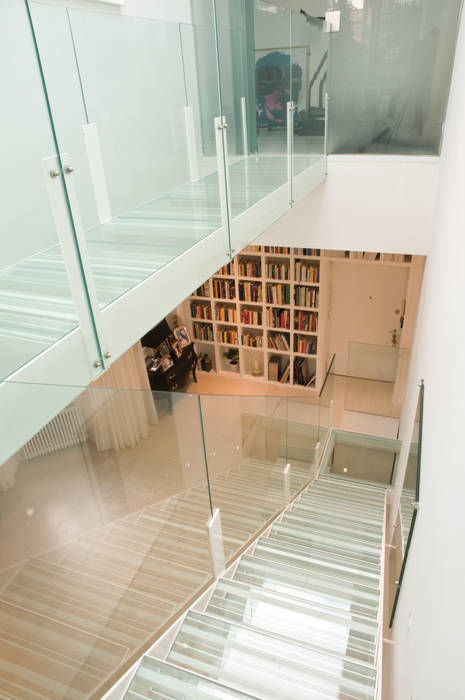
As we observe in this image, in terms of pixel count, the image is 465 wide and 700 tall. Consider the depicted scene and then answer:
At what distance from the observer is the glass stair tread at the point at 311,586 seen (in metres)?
2.88

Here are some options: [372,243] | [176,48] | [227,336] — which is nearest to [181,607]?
[176,48]

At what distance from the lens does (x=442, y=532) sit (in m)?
1.56

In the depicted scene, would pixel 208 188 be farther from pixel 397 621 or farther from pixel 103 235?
pixel 397 621

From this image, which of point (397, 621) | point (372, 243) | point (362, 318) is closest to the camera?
point (397, 621)

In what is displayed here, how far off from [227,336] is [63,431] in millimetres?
6173

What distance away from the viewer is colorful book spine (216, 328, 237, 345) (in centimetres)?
777

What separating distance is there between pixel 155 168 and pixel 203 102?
0.56 meters

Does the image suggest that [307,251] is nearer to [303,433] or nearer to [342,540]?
[303,433]

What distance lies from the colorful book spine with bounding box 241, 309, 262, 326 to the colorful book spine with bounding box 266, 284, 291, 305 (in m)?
0.38

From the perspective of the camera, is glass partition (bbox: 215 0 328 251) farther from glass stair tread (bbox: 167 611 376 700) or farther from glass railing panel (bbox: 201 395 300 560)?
glass stair tread (bbox: 167 611 376 700)

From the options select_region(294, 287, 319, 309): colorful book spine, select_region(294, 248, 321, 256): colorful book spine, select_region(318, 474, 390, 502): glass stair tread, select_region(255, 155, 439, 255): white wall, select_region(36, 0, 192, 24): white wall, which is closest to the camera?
select_region(36, 0, 192, 24): white wall

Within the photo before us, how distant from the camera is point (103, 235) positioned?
81.0 inches

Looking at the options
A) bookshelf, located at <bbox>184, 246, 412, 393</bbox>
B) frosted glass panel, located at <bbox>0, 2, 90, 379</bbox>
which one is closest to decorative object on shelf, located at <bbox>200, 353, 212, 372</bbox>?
bookshelf, located at <bbox>184, 246, 412, 393</bbox>

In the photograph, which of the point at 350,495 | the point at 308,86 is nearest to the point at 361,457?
the point at 350,495
